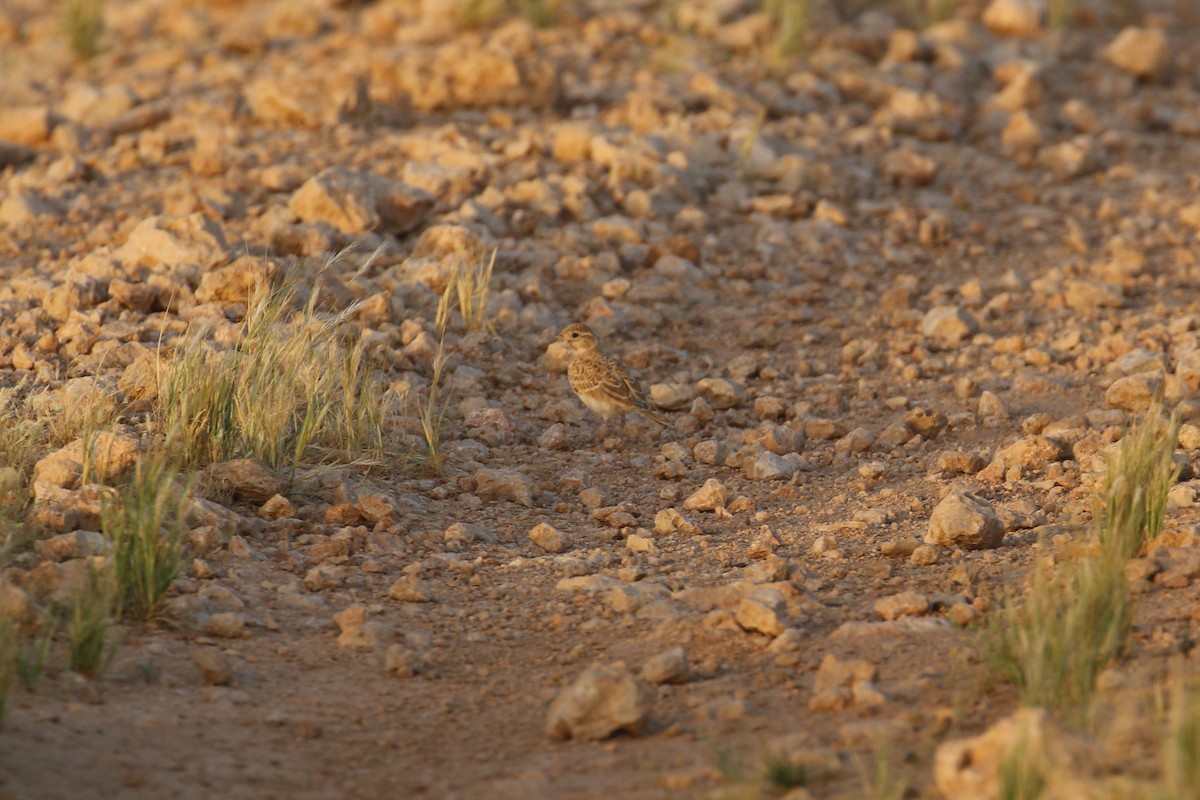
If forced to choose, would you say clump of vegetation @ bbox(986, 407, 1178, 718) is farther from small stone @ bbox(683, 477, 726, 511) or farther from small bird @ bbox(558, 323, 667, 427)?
small bird @ bbox(558, 323, 667, 427)

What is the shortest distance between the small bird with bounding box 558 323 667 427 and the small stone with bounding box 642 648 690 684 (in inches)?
86.8

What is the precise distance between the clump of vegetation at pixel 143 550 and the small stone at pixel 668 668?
1.51 m

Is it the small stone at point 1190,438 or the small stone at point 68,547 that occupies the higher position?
the small stone at point 68,547

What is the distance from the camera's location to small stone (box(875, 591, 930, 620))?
4.56 meters

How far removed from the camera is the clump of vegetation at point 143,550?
435 centimetres

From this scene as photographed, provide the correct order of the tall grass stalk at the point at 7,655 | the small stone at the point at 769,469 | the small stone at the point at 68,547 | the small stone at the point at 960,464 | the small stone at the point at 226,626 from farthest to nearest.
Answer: the small stone at the point at 769,469
the small stone at the point at 960,464
the small stone at the point at 68,547
the small stone at the point at 226,626
the tall grass stalk at the point at 7,655

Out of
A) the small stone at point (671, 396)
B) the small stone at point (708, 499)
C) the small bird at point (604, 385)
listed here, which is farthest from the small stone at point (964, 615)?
the small stone at point (671, 396)

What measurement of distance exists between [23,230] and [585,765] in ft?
17.1

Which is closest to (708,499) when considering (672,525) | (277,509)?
(672,525)

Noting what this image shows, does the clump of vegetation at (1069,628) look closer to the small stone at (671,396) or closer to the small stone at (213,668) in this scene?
the small stone at (213,668)

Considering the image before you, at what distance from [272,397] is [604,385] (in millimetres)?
1499

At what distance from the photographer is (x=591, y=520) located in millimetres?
5633

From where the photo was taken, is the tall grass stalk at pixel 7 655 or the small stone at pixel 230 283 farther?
the small stone at pixel 230 283

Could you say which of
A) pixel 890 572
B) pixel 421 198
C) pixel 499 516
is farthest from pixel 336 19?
pixel 890 572
